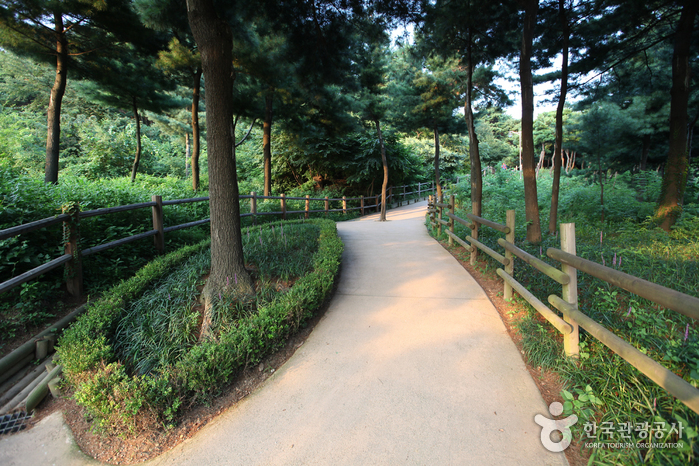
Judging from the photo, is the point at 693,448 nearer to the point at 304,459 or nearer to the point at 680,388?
the point at 680,388

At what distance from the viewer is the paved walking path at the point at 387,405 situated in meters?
2.09

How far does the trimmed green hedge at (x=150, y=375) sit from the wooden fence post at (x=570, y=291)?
2393 mm

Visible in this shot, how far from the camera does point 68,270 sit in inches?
156

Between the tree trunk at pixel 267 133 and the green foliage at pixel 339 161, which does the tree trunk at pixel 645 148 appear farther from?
the tree trunk at pixel 267 133

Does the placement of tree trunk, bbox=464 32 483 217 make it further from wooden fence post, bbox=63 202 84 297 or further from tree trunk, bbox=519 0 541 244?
wooden fence post, bbox=63 202 84 297

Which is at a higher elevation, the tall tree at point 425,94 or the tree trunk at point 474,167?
the tall tree at point 425,94

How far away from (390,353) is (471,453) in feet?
3.97

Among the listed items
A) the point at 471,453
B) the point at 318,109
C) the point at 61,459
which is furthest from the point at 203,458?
the point at 318,109

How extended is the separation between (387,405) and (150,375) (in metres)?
1.95

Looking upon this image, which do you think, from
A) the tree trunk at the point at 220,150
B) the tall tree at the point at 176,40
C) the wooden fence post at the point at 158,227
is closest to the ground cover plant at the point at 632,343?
the tree trunk at the point at 220,150

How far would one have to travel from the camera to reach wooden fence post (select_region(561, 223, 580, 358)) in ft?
8.40

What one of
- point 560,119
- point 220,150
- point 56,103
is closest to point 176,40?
point 56,103

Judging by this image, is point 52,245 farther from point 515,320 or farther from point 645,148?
point 645,148

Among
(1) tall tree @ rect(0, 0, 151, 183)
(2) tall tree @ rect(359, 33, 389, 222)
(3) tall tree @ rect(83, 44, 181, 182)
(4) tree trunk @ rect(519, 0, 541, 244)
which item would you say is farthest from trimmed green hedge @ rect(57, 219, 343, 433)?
(2) tall tree @ rect(359, 33, 389, 222)
